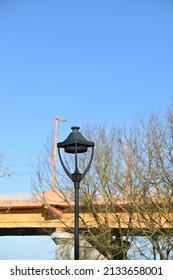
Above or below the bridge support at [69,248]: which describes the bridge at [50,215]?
above

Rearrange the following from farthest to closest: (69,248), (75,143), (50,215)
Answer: (50,215)
(69,248)
(75,143)

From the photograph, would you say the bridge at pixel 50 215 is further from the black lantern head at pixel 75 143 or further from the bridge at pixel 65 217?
the black lantern head at pixel 75 143

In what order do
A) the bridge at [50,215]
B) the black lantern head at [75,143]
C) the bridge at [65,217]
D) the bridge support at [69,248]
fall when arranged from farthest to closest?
the bridge support at [69,248], the bridge at [50,215], the bridge at [65,217], the black lantern head at [75,143]

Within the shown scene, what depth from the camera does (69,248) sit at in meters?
24.1

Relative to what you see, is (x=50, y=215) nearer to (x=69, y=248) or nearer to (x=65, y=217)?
(x=65, y=217)

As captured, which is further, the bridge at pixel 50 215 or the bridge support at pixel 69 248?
the bridge support at pixel 69 248

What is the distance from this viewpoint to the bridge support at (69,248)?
887 inches

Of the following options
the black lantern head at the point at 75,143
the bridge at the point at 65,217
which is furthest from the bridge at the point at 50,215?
the black lantern head at the point at 75,143

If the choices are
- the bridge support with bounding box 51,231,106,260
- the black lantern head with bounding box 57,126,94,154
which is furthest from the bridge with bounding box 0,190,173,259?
the black lantern head with bounding box 57,126,94,154

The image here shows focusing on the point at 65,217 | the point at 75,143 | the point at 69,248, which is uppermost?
the point at 75,143

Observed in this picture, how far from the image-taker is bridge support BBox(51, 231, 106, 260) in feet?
73.9

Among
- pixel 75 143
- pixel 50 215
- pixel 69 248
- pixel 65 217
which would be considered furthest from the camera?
pixel 50 215

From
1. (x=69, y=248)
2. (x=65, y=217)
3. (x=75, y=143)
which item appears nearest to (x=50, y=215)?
(x=65, y=217)

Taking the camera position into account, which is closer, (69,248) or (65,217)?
(69,248)
